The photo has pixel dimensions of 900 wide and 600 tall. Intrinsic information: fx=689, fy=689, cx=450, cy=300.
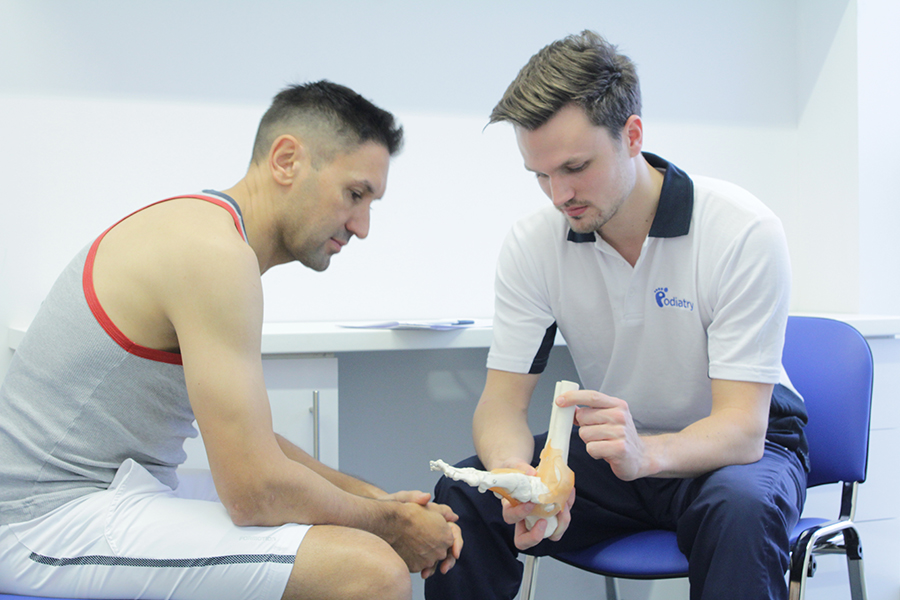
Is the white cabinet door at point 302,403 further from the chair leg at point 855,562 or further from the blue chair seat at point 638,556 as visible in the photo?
the chair leg at point 855,562

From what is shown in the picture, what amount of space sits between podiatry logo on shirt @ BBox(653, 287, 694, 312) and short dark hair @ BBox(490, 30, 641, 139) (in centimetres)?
30

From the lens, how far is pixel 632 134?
1.28m

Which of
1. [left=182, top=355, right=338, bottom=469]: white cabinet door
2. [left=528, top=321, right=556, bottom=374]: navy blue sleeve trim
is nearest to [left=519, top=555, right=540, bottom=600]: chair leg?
[left=528, top=321, right=556, bottom=374]: navy blue sleeve trim

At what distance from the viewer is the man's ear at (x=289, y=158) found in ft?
3.73

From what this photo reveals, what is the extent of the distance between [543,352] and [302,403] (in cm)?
53

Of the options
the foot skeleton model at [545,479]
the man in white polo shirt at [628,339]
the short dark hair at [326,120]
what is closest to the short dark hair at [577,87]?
the man in white polo shirt at [628,339]

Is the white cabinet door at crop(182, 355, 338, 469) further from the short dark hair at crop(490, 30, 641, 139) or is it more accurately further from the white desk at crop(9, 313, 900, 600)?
the short dark hair at crop(490, 30, 641, 139)

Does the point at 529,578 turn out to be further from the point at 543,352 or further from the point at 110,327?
the point at 110,327

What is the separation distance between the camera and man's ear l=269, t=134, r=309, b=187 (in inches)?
44.7

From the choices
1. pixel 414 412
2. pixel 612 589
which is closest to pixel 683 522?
pixel 612 589

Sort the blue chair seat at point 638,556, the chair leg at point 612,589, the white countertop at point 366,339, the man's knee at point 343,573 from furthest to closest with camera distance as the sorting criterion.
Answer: the chair leg at point 612,589, the white countertop at point 366,339, the blue chair seat at point 638,556, the man's knee at point 343,573

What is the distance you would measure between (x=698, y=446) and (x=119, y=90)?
1.75 metres

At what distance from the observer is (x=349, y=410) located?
198 cm

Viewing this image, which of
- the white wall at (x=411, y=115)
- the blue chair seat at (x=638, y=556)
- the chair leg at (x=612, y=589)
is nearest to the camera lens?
the blue chair seat at (x=638, y=556)
